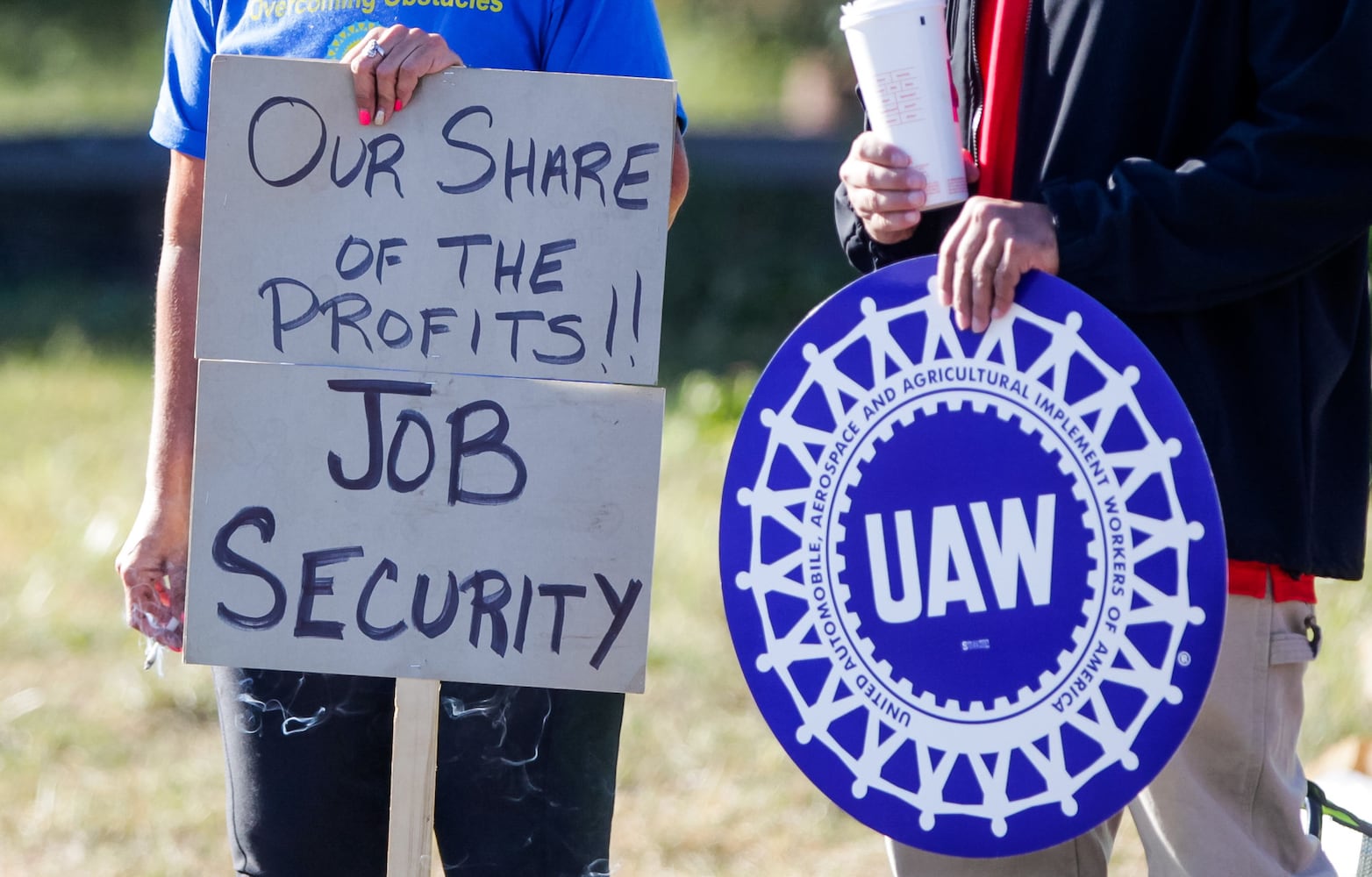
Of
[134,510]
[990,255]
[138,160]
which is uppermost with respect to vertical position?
[138,160]

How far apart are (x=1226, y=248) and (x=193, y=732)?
2675 mm

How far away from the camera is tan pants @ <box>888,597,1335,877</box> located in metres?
1.55

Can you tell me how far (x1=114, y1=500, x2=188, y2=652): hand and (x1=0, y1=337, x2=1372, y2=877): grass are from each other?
112 centimetres

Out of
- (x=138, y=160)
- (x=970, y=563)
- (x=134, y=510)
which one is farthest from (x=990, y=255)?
A: (x=138, y=160)

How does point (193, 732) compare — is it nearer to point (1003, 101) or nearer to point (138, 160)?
point (1003, 101)

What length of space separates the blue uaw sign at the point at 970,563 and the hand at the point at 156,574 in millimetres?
698

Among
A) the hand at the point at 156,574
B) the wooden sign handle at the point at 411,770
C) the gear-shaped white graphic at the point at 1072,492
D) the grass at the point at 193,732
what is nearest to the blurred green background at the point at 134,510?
the grass at the point at 193,732

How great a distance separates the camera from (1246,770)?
1567 millimetres

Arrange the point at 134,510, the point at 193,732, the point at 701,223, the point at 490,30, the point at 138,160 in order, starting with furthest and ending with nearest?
the point at 138,160
the point at 701,223
the point at 134,510
the point at 193,732
the point at 490,30

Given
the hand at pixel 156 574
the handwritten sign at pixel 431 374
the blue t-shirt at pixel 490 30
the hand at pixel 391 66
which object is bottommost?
the hand at pixel 156 574

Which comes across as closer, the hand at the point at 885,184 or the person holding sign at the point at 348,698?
the hand at the point at 885,184

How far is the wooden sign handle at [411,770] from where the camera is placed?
1587mm

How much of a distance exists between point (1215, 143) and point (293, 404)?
978 millimetres

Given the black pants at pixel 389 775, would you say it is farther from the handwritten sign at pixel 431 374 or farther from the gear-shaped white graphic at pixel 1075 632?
the gear-shaped white graphic at pixel 1075 632
